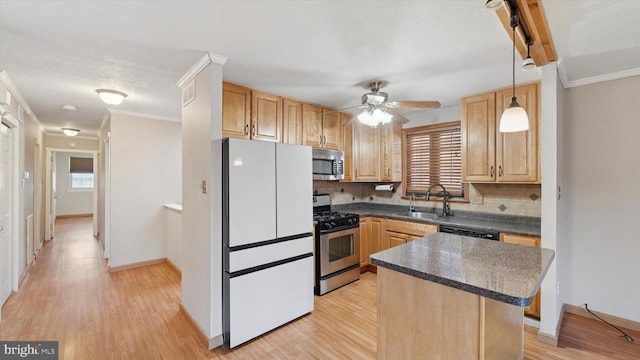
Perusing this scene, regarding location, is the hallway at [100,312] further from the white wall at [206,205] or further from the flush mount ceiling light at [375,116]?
the flush mount ceiling light at [375,116]

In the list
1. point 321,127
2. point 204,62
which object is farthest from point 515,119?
point 321,127

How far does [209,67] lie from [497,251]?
2556mm

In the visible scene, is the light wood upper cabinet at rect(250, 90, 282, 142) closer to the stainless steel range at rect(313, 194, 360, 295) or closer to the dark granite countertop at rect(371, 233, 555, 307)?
the stainless steel range at rect(313, 194, 360, 295)

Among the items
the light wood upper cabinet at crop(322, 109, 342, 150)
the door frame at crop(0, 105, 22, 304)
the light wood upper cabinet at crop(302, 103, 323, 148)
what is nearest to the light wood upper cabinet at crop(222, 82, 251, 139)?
the light wood upper cabinet at crop(302, 103, 323, 148)

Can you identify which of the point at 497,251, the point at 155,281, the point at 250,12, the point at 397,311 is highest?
the point at 250,12

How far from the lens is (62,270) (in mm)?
4184

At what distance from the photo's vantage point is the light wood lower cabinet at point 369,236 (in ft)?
12.7

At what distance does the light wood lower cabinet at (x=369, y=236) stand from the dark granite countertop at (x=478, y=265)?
183 centimetres

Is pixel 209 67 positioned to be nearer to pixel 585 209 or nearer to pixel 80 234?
pixel 585 209

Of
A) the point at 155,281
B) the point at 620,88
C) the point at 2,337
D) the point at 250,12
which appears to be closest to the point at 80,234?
the point at 155,281

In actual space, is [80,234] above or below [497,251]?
below

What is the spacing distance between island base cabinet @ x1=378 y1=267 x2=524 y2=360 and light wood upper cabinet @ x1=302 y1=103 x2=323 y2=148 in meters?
2.25

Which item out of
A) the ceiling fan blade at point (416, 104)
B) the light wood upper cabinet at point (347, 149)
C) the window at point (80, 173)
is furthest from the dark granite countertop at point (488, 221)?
the window at point (80, 173)

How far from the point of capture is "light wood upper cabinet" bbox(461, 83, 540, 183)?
275cm
